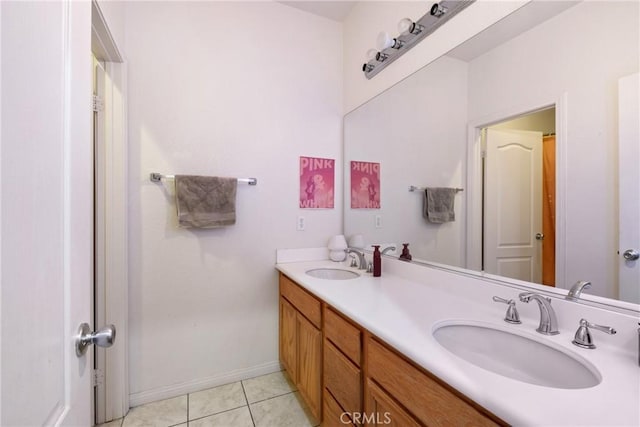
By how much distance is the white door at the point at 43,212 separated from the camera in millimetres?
378

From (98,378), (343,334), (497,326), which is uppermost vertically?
(497,326)

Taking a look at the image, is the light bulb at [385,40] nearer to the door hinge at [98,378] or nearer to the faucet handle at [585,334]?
the faucet handle at [585,334]

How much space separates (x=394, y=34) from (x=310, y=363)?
1977 mm

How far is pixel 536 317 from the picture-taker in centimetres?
96

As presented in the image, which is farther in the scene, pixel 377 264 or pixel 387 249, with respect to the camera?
pixel 387 249

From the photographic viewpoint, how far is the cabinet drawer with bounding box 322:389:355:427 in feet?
3.69

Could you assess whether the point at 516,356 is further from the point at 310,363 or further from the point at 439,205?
the point at 310,363

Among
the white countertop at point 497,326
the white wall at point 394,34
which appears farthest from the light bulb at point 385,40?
the white countertop at point 497,326

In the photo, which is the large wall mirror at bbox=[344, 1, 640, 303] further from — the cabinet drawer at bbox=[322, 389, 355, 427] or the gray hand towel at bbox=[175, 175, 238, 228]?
the gray hand towel at bbox=[175, 175, 238, 228]

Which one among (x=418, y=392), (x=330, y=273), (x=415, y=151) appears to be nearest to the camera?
(x=418, y=392)

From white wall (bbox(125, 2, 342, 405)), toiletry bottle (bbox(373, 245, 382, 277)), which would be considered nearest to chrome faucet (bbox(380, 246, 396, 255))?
toiletry bottle (bbox(373, 245, 382, 277))

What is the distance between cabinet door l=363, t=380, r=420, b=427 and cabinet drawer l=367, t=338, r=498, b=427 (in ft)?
0.08

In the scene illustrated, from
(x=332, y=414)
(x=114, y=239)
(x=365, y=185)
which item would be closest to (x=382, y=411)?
(x=332, y=414)

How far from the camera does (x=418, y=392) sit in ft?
2.48
